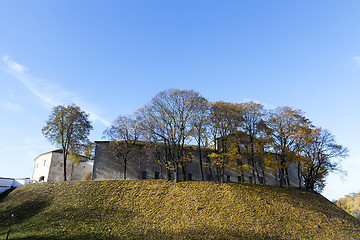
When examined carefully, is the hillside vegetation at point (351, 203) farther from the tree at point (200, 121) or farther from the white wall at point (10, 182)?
the white wall at point (10, 182)

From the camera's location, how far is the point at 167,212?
26.4 metres

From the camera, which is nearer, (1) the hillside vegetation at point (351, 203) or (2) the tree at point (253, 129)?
(2) the tree at point (253, 129)

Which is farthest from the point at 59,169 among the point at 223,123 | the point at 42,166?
the point at 223,123

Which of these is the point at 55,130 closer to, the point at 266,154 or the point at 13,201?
the point at 13,201

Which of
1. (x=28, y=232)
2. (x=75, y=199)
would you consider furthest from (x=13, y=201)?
(x=28, y=232)

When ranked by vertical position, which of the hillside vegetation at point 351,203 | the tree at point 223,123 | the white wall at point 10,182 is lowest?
the hillside vegetation at point 351,203

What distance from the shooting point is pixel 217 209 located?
26938mm

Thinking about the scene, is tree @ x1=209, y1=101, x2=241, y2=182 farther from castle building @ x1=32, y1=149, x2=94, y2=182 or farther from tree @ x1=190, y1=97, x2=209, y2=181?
castle building @ x1=32, y1=149, x2=94, y2=182

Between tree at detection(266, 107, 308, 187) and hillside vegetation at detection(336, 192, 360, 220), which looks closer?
tree at detection(266, 107, 308, 187)

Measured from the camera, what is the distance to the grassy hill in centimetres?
2255

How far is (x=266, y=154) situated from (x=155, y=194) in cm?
1941

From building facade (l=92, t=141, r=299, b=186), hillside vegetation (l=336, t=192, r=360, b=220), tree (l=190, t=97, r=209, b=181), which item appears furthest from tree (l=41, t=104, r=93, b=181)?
hillside vegetation (l=336, t=192, r=360, b=220)

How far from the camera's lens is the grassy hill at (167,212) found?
22.5m

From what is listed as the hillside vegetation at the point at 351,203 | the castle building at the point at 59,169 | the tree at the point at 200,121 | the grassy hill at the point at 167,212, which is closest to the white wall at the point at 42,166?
the castle building at the point at 59,169
